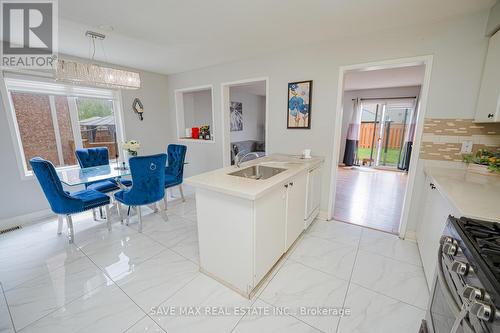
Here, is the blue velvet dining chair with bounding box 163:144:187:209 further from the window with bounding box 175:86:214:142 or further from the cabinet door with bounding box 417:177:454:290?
the cabinet door with bounding box 417:177:454:290

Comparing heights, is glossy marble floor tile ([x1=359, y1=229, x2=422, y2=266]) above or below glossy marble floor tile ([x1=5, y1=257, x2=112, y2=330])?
above

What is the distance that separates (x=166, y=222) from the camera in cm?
294

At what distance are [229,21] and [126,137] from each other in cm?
309

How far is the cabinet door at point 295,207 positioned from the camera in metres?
1.99

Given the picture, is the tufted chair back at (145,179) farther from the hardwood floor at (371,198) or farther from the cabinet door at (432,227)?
the cabinet door at (432,227)

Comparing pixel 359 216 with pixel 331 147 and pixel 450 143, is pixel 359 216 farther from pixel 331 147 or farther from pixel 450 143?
pixel 450 143

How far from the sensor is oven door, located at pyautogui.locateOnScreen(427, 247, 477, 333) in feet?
2.63

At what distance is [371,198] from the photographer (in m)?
3.94

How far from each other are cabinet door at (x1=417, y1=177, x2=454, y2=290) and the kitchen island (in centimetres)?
115

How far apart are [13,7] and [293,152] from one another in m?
3.40

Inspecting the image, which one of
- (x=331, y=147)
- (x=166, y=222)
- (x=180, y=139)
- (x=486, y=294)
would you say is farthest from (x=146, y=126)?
(x=486, y=294)

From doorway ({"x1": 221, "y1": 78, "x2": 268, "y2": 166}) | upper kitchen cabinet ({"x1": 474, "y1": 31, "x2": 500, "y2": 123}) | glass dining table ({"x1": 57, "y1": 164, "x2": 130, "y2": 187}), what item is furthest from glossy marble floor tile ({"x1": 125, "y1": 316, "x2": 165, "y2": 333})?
doorway ({"x1": 221, "y1": 78, "x2": 268, "y2": 166})

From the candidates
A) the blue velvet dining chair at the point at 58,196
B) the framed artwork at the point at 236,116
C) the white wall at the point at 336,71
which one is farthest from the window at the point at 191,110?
the blue velvet dining chair at the point at 58,196

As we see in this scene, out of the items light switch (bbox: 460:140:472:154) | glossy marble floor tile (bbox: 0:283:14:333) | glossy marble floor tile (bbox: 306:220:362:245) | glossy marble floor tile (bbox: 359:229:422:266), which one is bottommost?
glossy marble floor tile (bbox: 0:283:14:333)
